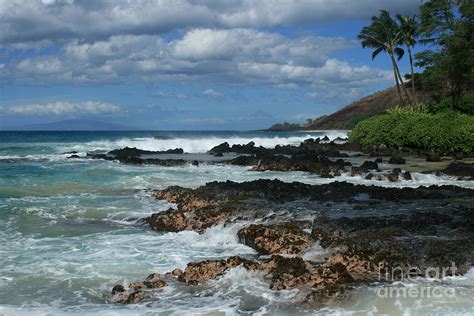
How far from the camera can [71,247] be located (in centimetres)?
1059

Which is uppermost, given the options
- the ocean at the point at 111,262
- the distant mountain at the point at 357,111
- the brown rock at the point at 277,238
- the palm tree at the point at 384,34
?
the palm tree at the point at 384,34

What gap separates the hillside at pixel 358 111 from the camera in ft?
281

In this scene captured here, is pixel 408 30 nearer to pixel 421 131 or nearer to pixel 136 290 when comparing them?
pixel 421 131

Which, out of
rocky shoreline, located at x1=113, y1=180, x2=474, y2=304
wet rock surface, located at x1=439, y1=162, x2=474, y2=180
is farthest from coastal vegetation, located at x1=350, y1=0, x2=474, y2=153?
rocky shoreline, located at x1=113, y1=180, x2=474, y2=304

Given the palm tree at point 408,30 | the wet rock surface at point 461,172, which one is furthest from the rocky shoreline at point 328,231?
the palm tree at point 408,30

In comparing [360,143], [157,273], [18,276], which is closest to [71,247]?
[18,276]

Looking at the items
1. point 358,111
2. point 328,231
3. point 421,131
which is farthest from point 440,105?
point 358,111

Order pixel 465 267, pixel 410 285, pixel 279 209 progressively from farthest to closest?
pixel 279 209 → pixel 465 267 → pixel 410 285

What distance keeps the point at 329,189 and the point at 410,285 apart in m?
8.15

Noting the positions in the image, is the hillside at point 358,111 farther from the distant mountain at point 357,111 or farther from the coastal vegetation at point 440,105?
the coastal vegetation at point 440,105

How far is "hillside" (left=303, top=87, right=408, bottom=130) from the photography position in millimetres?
85562

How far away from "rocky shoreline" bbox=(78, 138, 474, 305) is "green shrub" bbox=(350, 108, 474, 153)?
53.3ft

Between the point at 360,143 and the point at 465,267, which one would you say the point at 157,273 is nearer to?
the point at 465,267

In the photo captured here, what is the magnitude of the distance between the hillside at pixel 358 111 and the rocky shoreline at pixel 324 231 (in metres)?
70.2
